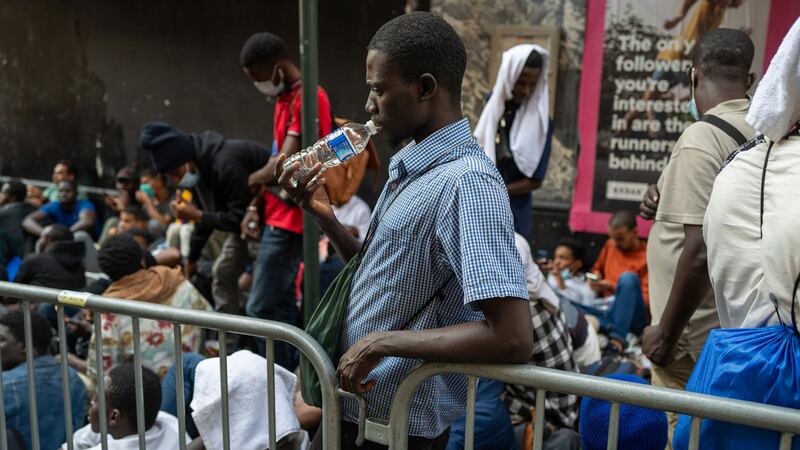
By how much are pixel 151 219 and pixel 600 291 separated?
4.47m

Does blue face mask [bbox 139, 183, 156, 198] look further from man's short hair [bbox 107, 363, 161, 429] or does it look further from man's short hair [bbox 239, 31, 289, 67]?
man's short hair [bbox 107, 363, 161, 429]

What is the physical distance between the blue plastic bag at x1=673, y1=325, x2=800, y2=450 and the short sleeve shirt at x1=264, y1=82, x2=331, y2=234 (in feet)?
10.2

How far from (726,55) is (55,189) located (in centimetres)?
787

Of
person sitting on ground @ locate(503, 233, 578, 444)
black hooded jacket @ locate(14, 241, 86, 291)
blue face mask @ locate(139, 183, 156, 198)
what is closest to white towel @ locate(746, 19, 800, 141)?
person sitting on ground @ locate(503, 233, 578, 444)

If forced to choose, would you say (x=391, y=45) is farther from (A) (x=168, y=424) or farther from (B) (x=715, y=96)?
(A) (x=168, y=424)

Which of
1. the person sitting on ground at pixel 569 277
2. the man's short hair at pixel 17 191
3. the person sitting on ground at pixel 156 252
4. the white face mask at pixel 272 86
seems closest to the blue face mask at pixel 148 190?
the person sitting on ground at pixel 156 252

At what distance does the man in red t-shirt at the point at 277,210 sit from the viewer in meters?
4.73

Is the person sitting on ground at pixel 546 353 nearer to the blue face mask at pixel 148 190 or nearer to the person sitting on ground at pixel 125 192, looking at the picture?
the blue face mask at pixel 148 190

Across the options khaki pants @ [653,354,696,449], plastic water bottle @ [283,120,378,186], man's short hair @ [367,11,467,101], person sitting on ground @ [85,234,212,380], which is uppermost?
man's short hair @ [367,11,467,101]

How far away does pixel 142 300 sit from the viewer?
15.4 feet

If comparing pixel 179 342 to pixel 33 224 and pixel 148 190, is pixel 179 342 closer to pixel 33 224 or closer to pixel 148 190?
pixel 33 224

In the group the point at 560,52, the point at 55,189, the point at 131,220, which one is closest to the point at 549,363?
the point at 560,52

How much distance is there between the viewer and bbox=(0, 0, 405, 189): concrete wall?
7406mm

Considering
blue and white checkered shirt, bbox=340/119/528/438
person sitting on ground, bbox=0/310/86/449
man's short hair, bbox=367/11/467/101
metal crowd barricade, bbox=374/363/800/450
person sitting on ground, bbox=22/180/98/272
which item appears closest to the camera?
metal crowd barricade, bbox=374/363/800/450
